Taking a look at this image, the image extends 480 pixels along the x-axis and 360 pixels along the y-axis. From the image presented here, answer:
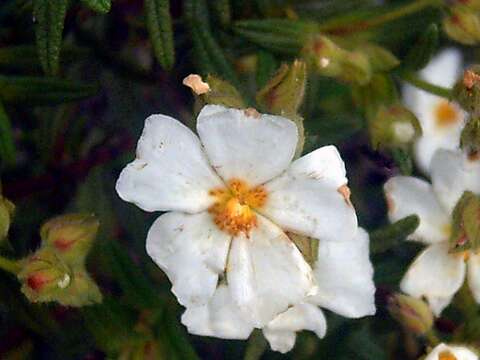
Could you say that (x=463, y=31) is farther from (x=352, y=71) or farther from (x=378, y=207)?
(x=378, y=207)

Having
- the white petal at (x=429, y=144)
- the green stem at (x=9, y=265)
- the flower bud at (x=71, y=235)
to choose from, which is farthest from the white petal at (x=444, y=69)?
the green stem at (x=9, y=265)

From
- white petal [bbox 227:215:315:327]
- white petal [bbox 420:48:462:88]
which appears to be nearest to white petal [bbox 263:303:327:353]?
white petal [bbox 227:215:315:327]

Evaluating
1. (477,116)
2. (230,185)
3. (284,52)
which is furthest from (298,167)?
(284,52)

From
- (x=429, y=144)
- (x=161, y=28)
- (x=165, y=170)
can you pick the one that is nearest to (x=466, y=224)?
(x=165, y=170)

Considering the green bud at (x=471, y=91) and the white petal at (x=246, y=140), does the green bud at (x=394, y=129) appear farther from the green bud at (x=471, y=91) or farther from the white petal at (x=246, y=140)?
the white petal at (x=246, y=140)

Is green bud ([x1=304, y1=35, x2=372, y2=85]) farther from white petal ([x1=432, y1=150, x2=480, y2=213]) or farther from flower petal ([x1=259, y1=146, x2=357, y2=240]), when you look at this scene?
flower petal ([x1=259, y1=146, x2=357, y2=240])

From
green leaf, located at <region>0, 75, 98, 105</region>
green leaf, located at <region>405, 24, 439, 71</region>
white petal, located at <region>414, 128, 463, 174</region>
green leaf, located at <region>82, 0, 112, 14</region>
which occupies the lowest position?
white petal, located at <region>414, 128, 463, 174</region>
